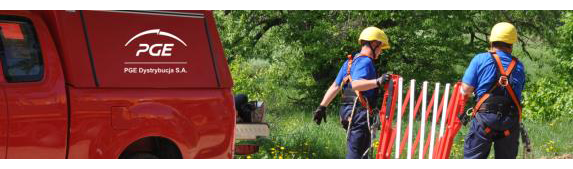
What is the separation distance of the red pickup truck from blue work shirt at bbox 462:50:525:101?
1831 mm

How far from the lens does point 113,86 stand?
6.12 meters

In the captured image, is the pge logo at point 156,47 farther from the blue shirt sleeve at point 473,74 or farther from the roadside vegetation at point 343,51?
the roadside vegetation at point 343,51

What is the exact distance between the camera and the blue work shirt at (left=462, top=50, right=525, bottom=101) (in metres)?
6.09

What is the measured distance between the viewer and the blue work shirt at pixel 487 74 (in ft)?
20.0

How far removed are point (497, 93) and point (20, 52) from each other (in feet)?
10.8

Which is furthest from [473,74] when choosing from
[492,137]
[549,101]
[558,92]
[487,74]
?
[558,92]

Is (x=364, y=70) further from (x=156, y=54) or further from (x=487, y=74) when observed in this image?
(x=156, y=54)

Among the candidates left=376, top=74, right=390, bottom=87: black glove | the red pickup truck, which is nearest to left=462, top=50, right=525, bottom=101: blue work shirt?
left=376, top=74, right=390, bottom=87: black glove

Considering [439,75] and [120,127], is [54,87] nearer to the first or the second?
[120,127]

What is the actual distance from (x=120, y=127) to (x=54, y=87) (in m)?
0.55

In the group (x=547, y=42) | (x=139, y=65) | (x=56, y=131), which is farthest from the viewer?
(x=547, y=42)

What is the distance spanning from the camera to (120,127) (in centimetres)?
611
